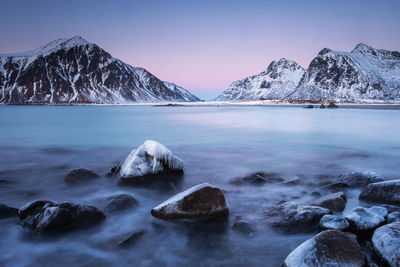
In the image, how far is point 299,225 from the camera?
184 inches

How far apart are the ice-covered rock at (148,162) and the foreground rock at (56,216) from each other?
7.61 ft

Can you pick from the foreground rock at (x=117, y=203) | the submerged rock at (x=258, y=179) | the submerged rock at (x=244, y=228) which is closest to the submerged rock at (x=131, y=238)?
the foreground rock at (x=117, y=203)

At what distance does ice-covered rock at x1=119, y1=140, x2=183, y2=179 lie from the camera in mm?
7445

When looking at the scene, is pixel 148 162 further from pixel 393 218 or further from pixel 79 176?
pixel 393 218

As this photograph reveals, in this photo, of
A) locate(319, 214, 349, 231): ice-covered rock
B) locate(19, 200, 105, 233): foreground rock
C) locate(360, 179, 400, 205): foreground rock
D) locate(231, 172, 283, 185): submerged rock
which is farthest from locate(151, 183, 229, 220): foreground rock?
locate(360, 179, 400, 205): foreground rock

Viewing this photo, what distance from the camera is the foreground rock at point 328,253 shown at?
10.5 feet

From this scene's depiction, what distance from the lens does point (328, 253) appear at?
128 inches

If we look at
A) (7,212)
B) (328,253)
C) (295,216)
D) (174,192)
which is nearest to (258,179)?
(174,192)

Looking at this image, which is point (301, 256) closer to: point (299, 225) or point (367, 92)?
point (299, 225)

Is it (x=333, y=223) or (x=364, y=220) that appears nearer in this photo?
(x=364, y=220)

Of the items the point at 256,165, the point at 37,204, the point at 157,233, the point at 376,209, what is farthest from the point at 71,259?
the point at 256,165

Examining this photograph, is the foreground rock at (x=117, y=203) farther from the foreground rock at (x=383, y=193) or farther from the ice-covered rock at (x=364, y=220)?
the foreground rock at (x=383, y=193)

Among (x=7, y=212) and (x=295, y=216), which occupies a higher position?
(x=295, y=216)

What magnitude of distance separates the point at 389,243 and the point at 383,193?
8.59 ft
